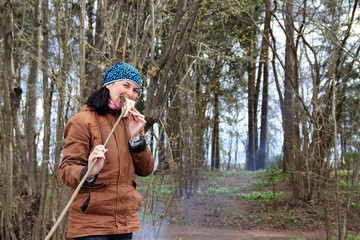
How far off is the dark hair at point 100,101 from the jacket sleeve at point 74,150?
0.13 m

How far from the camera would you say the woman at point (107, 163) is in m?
1.76

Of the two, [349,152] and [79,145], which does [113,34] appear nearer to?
[79,145]

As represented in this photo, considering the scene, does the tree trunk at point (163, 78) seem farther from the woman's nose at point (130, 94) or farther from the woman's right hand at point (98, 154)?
the woman's right hand at point (98, 154)

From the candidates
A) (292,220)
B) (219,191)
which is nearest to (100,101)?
(292,220)

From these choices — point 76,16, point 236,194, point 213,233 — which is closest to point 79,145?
point 76,16

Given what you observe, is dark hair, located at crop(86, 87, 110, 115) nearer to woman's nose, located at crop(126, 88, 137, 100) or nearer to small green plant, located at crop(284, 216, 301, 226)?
woman's nose, located at crop(126, 88, 137, 100)

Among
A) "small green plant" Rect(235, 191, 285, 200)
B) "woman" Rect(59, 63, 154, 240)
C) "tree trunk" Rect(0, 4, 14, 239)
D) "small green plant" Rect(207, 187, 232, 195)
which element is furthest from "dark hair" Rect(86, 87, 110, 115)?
"small green plant" Rect(207, 187, 232, 195)

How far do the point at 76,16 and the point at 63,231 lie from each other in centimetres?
330

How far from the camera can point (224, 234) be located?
7.17 m

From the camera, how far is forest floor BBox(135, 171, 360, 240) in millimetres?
6863

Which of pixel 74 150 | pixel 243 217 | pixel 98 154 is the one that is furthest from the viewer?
pixel 243 217

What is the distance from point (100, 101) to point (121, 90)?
14cm

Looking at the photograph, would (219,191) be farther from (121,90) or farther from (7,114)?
(121,90)

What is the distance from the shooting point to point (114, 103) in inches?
78.0
